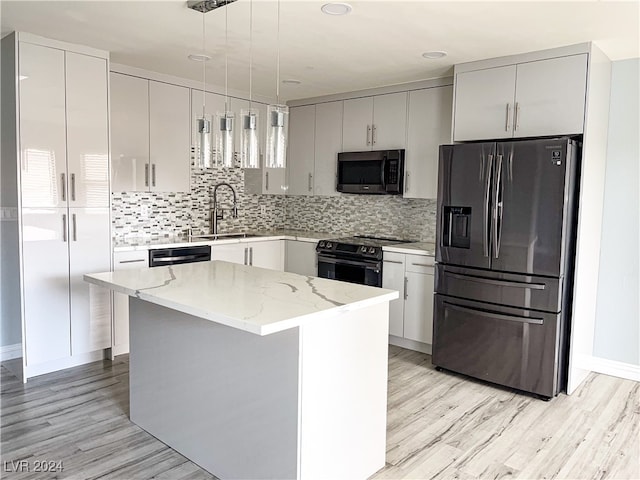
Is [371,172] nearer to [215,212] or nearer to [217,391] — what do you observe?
[215,212]

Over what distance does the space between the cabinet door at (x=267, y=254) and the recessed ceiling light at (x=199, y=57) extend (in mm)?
1811

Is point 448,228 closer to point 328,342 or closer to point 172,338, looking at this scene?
point 328,342

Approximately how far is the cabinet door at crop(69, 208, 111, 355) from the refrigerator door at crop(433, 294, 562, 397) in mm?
2668

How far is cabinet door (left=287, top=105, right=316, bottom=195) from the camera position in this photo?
548 cm

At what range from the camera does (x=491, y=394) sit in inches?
140

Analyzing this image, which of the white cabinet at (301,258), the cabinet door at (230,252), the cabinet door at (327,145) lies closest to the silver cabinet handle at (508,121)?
the cabinet door at (327,145)

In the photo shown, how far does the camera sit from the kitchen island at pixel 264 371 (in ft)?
6.94

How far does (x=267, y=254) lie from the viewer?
5172 mm

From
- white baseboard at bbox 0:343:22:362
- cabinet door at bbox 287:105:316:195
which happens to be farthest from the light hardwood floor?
cabinet door at bbox 287:105:316:195

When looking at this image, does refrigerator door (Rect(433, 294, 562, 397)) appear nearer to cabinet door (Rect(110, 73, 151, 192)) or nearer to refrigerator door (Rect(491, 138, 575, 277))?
refrigerator door (Rect(491, 138, 575, 277))

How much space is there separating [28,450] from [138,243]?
2012mm

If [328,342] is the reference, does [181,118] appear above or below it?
above

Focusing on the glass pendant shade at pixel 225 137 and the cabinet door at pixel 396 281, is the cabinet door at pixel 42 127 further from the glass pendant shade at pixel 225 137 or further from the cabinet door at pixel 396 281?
the cabinet door at pixel 396 281

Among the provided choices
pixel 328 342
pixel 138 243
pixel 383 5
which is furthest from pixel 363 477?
pixel 138 243
